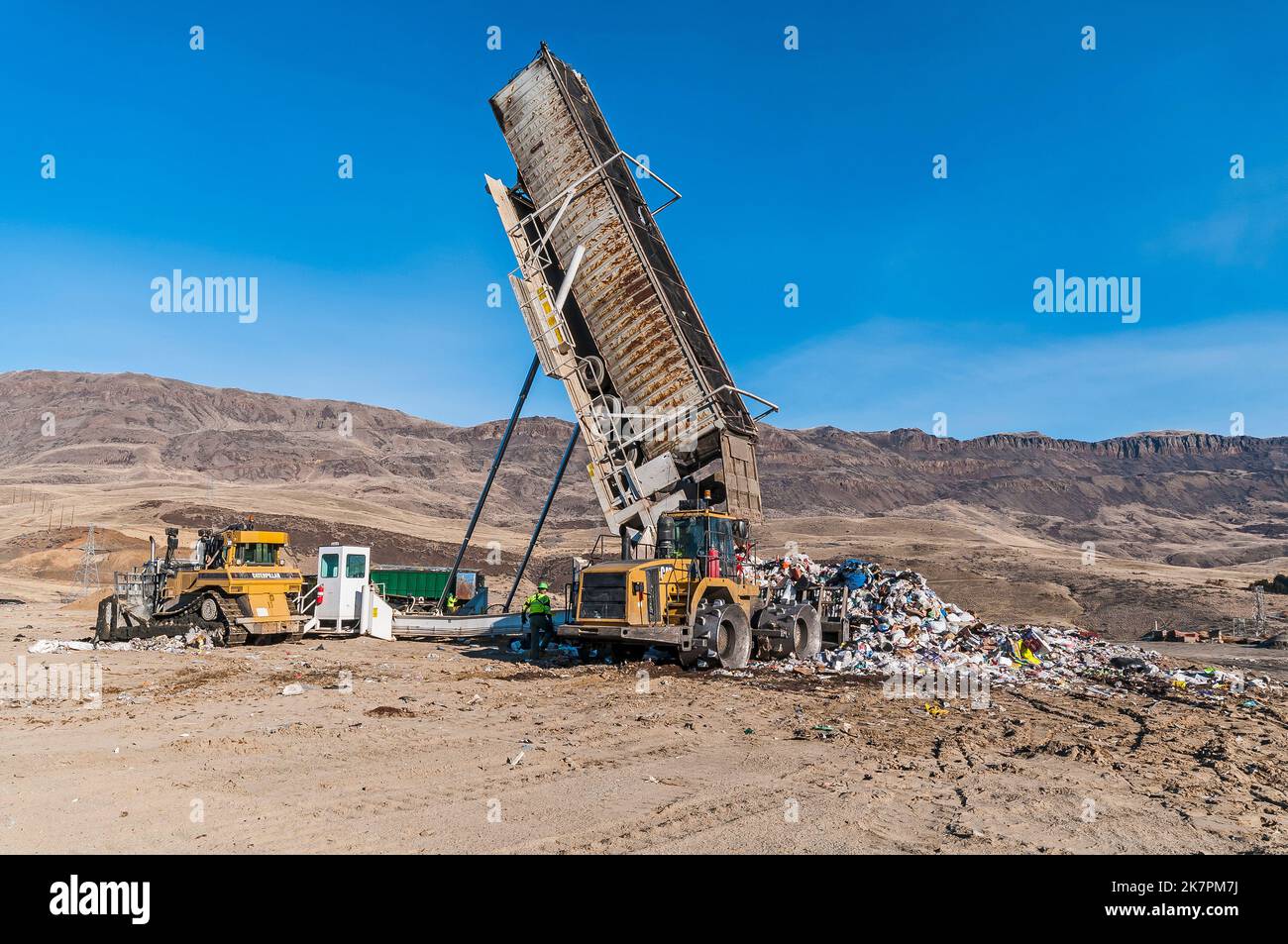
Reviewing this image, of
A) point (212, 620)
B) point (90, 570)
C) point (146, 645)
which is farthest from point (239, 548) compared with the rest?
Result: point (90, 570)

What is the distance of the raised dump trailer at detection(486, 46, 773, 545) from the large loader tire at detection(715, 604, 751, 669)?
148 centimetres

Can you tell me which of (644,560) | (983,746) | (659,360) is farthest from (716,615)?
(983,746)

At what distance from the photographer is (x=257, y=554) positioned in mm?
14602

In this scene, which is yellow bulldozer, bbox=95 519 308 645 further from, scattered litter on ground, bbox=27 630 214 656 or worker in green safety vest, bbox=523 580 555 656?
worker in green safety vest, bbox=523 580 555 656

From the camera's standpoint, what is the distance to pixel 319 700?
923cm

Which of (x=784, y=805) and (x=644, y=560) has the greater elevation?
(x=644, y=560)

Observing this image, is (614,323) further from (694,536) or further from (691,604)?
(691,604)

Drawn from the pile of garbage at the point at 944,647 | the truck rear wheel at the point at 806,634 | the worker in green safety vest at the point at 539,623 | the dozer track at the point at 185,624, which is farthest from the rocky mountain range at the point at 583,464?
the truck rear wheel at the point at 806,634

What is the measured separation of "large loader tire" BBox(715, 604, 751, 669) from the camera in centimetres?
1170

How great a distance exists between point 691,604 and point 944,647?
14.6 ft

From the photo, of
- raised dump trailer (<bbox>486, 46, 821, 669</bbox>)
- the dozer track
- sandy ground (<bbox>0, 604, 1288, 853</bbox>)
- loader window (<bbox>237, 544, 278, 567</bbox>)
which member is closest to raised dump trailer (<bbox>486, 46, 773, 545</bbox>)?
raised dump trailer (<bbox>486, 46, 821, 669</bbox>)

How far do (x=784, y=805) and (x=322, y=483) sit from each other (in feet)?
297
